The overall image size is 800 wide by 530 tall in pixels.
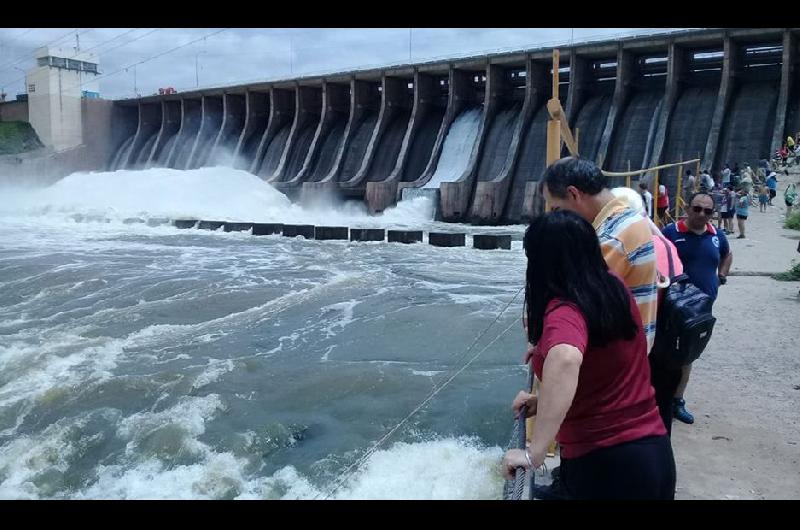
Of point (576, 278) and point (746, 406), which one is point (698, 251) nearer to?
point (746, 406)

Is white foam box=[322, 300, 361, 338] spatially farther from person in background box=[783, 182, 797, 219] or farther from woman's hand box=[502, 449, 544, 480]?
person in background box=[783, 182, 797, 219]

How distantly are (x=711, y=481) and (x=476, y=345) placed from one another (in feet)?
14.4

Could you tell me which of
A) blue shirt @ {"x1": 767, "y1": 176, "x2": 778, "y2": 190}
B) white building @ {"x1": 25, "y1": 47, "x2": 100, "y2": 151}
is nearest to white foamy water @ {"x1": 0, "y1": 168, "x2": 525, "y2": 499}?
blue shirt @ {"x1": 767, "y1": 176, "x2": 778, "y2": 190}

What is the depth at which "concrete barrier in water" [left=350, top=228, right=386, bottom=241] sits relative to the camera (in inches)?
701

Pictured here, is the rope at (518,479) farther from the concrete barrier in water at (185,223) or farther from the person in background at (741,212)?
the concrete barrier in water at (185,223)

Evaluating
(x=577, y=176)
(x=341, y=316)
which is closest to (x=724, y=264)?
(x=577, y=176)

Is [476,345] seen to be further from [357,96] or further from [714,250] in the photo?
[357,96]

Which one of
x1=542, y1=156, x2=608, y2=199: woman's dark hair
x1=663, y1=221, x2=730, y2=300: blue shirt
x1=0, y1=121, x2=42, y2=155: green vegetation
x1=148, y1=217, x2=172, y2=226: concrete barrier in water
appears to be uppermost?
x1=0, y1=121, x2=42, y2=155: green vegetation

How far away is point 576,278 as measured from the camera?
1.86 meters

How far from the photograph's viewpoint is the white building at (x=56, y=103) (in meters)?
36.6

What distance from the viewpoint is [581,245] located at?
6.19 feet

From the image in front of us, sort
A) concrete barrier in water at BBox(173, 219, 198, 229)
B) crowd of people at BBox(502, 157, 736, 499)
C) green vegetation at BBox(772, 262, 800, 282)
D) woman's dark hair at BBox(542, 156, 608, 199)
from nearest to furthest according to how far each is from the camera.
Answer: crowd of people at BBox(502, 157, 736, 499) → woman's dark hair at BBox(542, 156, 608, 199) → green vegetation at BBox(772, 262, 800, 282) → concrete barrier in water at BBox(173, 219, 198, 229)
